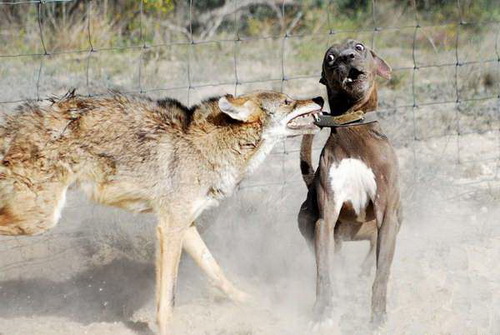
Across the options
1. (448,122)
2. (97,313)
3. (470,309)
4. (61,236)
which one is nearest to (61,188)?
(97,313)

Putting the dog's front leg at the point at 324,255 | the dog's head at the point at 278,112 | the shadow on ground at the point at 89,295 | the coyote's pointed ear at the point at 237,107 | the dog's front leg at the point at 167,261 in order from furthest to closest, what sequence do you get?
1. the shadow on ground at the point at 89,295
2. the dog's head at the point at 278,112
3. the coyote's pointed ear at the point at 237,107
4. the dog's front leg at the point at 167,261
5. the dog's front leg at the point at 324,255

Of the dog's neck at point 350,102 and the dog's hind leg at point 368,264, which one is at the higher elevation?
the dog's neck at point 350,102

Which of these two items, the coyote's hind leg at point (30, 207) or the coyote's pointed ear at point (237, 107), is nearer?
the coyote's hind leg at point (30, 207)

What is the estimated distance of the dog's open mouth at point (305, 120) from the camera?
571cm

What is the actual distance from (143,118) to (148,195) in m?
0.51

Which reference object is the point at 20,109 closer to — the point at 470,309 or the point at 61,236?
the point at 61,236

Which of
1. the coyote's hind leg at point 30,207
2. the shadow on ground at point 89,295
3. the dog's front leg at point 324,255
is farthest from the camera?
the shadow on ground at point 89,295

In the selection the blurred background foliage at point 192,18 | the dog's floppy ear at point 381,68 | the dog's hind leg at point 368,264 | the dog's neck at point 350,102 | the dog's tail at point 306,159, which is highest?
the dog's floppy ear at point 381,68

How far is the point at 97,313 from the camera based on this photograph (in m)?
5.96

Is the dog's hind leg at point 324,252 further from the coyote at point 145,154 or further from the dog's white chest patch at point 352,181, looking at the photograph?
the coyote at point 145,154

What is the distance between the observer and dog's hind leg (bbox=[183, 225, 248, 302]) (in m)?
6.05

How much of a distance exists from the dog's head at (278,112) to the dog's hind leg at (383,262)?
772 mm

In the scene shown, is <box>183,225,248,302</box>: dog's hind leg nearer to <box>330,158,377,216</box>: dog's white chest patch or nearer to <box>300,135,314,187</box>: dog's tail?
<box>300,135,314,187</box>: dog's tail

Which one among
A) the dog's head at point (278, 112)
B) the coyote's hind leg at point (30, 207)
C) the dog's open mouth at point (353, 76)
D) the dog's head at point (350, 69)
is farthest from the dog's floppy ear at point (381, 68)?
the coyote's hind leg at point (30, 207)
